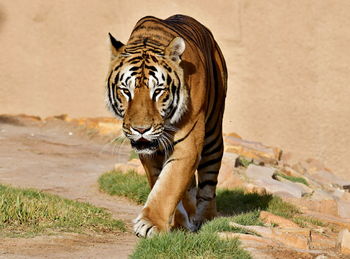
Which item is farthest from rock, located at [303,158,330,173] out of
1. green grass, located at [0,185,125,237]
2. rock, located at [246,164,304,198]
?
green grass, located at [0,185,125,237]

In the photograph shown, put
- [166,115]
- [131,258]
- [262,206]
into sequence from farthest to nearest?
[262,206] < [166,115] < [131,258]

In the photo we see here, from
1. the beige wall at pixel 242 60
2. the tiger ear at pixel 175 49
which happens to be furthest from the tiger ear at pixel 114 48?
the beige wall at pixel 242 60

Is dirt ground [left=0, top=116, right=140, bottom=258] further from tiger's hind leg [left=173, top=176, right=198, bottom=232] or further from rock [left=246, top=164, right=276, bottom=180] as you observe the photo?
rock [left=246, top=164, right=276, bottom=180]

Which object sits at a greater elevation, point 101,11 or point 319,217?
point 101,11

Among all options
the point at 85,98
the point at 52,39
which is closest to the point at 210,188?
the point at 85,98

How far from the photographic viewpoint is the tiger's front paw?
4516 mm

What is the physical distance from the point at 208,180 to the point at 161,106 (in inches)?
58.2

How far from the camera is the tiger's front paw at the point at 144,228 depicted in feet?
14.8

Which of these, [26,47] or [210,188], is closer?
[210,188]

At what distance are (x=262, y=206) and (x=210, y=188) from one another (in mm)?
1307

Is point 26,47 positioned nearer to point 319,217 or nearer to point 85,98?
point 85,98

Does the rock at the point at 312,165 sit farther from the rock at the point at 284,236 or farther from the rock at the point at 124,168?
the rock at the point at 284,236

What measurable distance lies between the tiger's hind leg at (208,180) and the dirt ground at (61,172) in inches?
23.2

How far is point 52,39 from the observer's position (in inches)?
627
